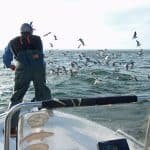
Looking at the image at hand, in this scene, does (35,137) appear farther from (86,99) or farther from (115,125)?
(115,125)

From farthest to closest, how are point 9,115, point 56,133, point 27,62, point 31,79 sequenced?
point 31,79 < point 27,62 < point 56,133 < point 9,115

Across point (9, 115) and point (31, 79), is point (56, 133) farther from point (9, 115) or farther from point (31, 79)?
point (31, 79)

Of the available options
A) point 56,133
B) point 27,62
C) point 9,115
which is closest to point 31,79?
point 27,62

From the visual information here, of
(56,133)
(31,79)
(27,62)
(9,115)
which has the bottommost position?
(56,133)

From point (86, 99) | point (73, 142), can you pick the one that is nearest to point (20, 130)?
point (86, 99)

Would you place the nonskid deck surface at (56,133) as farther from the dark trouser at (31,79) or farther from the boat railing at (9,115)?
the dark trouser at (31,79)

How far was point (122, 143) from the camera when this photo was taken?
16.4 ft

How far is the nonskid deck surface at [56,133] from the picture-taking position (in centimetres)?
480

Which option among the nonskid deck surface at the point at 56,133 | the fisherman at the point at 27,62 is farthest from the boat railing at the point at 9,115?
the fisherman at the point at 27,62

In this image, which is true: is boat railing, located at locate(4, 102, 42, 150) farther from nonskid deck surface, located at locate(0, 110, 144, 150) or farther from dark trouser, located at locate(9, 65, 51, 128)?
dark trouser, located at locate(9, 65, 51, 128)

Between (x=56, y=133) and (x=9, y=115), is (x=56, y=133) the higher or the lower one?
the lower one

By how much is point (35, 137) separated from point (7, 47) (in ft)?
12.9

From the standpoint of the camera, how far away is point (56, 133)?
548cm

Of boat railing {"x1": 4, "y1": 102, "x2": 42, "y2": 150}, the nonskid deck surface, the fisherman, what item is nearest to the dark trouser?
the fisherman
